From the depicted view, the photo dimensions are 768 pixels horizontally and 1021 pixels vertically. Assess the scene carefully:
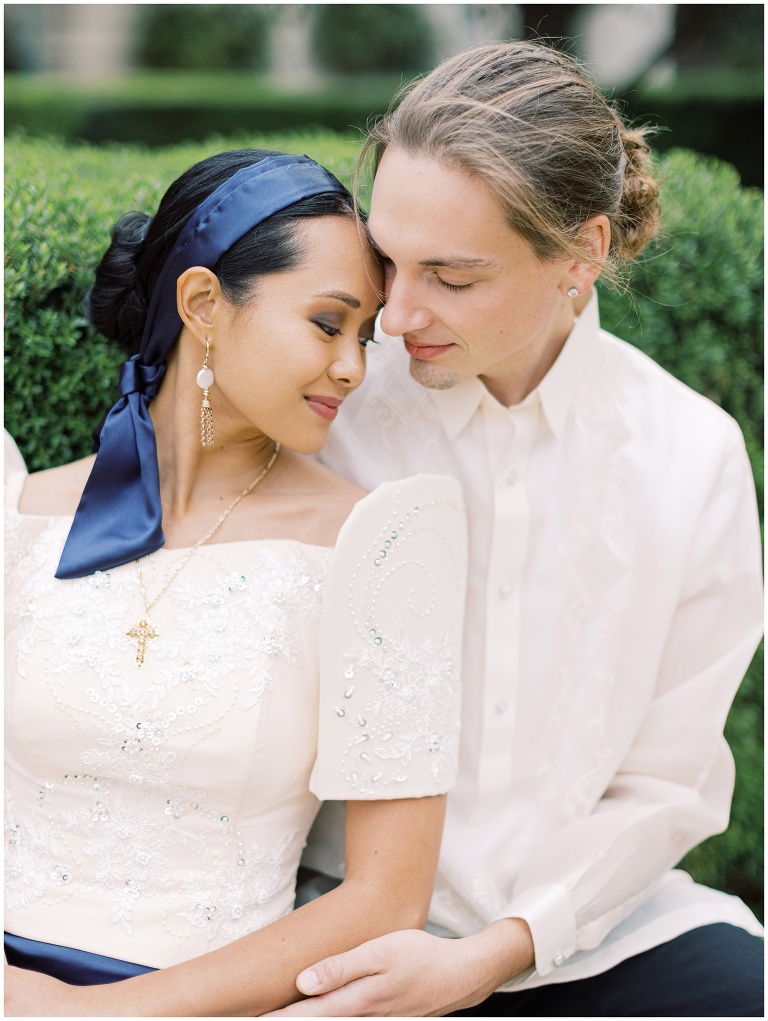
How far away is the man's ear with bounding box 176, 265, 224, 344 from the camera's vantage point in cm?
231

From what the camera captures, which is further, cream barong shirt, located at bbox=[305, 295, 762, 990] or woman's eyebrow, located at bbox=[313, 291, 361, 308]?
cream barong shirt, located at bbox=[305, 295, 762, 990]

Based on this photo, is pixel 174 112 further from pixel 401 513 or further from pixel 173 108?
pixel 401 513

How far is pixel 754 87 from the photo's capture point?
812 centimetres

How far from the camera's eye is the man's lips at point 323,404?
7.73 feet

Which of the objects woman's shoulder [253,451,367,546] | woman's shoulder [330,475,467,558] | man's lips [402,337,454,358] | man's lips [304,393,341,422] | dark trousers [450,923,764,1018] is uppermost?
man's lips [402,337,454,358]

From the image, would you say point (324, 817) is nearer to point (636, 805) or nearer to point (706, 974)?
point (636, 805)

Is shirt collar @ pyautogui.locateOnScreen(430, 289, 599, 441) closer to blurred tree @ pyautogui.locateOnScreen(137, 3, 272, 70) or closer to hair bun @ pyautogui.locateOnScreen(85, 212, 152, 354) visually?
hair bun @ pyautogui.locateOnScreen(85, 212, 152, 354)

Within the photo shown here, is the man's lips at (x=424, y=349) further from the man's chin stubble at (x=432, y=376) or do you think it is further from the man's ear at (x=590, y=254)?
the man's ear at (x=590, y=254)

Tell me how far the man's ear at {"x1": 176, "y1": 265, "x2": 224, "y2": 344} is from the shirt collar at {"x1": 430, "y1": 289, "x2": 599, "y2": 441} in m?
0.65

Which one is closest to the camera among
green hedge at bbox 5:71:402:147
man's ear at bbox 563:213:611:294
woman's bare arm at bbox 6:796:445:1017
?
woman's bare arm at bbox 6:796:445:1017

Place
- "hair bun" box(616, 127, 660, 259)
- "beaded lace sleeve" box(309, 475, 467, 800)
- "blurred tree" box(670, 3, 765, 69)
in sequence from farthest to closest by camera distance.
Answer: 1. "blurred tree" box(670, 3, 765, 69)
2. "hair bun" box(616, 127, 660, 259)
3. "beaded lace sleeve" box(309, 475, 467, 800)

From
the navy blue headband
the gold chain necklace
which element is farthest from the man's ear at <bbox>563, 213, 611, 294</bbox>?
the gold chain necklace

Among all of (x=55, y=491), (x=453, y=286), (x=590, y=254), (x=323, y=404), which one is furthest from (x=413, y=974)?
(x=590, y=254)

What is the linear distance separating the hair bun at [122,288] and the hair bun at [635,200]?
1.18 metres
